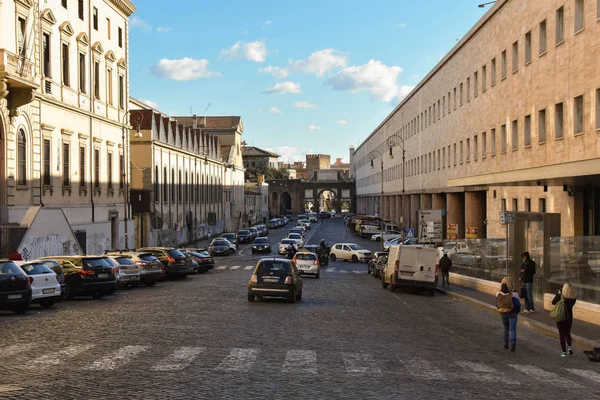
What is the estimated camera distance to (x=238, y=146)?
123 m

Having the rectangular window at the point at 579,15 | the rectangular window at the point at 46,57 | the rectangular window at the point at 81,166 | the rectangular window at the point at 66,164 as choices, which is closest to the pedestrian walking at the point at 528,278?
the rectangular window at the point at 579,15

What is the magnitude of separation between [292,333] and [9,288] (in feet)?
27.0

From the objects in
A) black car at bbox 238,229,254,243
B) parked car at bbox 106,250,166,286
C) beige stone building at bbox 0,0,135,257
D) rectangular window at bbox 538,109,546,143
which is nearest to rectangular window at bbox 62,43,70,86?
beige stone building at bbox 0,0,135,257

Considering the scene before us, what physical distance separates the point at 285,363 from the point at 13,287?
1029 centimetres

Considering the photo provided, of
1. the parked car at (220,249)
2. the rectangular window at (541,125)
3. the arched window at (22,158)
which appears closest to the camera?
the arched window at (22,158)

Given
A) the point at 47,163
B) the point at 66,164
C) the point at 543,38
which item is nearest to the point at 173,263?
the point at 47,163

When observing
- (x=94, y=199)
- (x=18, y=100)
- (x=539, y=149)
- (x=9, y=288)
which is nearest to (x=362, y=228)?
(x=94, y=199)

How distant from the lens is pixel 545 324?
21.5m

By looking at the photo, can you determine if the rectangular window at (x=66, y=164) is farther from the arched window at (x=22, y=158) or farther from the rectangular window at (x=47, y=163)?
the arched window at (x=22, y=158)

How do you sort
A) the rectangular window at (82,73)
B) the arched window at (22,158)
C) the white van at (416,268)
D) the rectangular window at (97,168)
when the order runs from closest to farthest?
the white van at (416,268) → the arched window at (22,158) → the rectangular window at (82,73) → the rectangular window at (97,168)

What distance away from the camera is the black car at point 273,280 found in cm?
2514

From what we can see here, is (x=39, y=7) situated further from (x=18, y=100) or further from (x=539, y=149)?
(x=539, y=149)

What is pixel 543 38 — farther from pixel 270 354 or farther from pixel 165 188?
pixel 165 188

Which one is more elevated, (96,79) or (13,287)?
(96,79)
